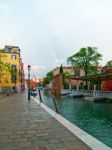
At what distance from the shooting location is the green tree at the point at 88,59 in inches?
2527

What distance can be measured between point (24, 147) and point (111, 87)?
43512mm

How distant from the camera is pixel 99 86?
57.0 m

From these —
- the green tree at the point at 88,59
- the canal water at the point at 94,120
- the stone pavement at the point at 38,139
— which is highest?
the green tree at the point at 88,59

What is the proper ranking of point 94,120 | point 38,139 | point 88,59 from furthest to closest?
1. point 88,59
2. point 94,120
3. point 38,139

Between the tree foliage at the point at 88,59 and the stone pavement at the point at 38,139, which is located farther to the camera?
the tree foliage at the point at 88,59

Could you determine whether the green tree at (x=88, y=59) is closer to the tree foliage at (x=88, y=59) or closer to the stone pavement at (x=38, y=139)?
the tree foliage at (x=88, y=59)

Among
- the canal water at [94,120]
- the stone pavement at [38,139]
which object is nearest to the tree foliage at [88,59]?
the canal water at [94,120]

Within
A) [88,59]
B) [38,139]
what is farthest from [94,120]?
[88,59]

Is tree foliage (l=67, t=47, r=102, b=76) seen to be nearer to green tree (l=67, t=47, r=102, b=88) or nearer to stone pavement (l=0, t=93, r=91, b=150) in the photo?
green tree (l=67, t=47, r=102, b=88)

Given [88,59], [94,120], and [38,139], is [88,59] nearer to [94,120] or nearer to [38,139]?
[94,120]

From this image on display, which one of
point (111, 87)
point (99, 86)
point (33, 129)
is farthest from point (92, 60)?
point (33, 129)

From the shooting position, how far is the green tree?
64.2 meters

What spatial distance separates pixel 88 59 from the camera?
212 ft

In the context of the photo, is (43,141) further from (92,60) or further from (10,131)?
(92,60)
